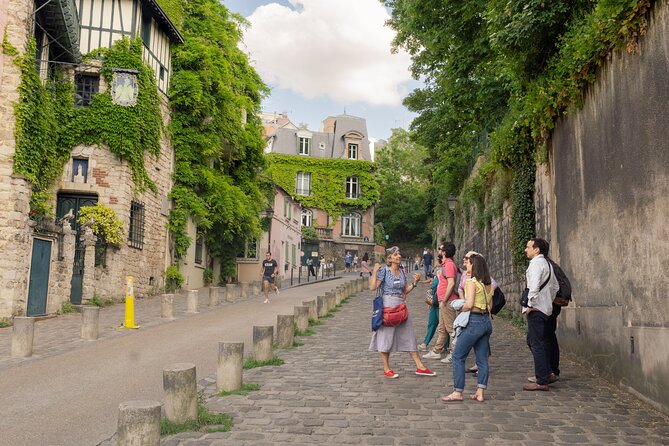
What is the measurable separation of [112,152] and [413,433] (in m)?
15.4

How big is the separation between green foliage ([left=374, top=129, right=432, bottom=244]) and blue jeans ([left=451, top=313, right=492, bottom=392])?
49.9 m

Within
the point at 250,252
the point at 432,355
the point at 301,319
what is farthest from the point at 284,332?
the point at 250,252

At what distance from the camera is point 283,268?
36.4 metres

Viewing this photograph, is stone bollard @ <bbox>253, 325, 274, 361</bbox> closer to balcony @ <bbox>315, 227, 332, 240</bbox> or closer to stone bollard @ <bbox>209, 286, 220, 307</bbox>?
→ stone bollard @ <bbox>209, 286, 220, 307</bbox>

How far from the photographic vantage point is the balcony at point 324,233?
48281mm

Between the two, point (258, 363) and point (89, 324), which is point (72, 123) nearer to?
point (89, 324)

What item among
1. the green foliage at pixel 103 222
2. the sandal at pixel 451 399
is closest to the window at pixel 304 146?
the green foliage at pixel 103 222

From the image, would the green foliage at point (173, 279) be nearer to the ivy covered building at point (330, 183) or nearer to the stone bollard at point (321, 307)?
the stone bollard at point (321, 307)

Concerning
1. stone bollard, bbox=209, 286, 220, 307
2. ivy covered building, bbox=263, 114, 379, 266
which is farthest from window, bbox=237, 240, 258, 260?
ivy covered building, bbox=263, 114, 379, 266

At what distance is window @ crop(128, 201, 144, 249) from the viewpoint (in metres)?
18.3

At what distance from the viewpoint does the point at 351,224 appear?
5000 cm

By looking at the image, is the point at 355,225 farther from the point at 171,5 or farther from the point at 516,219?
the point at 516,219

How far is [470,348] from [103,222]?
13.7 metres

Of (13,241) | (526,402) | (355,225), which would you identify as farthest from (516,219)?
(355,225)
